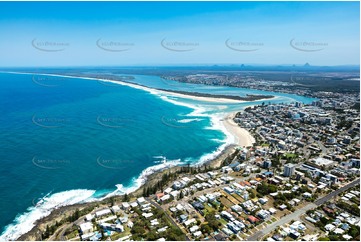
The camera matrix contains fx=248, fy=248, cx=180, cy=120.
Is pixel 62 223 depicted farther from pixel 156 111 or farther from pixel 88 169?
pixel 156 111

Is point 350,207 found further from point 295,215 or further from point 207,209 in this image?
point 207,209

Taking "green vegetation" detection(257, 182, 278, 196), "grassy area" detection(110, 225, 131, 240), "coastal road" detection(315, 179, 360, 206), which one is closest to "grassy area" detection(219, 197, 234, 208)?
"green vegetation" detection(257, 182, 278, 196)

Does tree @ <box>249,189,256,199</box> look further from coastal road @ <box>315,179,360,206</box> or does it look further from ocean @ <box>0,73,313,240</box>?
ocean @ <box>0,73,313,240</box>

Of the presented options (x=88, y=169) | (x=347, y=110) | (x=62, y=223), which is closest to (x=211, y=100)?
(x=347, y=110)

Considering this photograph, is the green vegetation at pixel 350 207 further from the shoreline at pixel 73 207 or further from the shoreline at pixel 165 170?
the shoreline at pixel 165 170

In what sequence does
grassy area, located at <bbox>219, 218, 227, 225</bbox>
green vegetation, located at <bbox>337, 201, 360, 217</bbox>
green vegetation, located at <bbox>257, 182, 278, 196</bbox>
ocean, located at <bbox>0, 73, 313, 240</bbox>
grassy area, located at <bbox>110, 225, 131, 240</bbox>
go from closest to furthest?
grassy area, located at <bbox>110, 225, 131, 240</bbox> → grassy area, located at <bbox>219, 218, 227, 225</bbox> → green vegetation, located at <bbox>337, 201, 360, 217</bbox> → ocean, located at <bbox>0, 73, 313, 240</bbox> → green vegetation, located at <bbox>257, 182, 278, 196</bbox>

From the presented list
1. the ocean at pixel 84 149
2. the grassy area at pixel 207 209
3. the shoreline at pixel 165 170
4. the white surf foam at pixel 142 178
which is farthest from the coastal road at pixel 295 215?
the ocean at pixel 84 149

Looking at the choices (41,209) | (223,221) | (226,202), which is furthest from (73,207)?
(226,202)

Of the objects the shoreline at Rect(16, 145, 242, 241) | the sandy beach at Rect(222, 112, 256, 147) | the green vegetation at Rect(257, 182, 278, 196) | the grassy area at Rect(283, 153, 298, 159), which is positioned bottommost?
the shoreline at Rect(16, 145, 242, 241)
